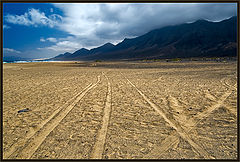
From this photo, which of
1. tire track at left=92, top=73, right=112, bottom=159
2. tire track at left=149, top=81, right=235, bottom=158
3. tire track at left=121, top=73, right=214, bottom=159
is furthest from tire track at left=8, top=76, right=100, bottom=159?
tire track at left=121, top=73, right=214, bottom=159

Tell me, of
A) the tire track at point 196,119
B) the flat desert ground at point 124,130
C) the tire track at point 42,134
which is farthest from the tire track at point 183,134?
the tire track at point 42,134

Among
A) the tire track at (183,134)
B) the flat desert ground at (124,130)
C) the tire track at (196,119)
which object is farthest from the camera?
the tire track at (196,119)

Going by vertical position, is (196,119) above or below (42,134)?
below

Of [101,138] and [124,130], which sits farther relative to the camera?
[124,130]

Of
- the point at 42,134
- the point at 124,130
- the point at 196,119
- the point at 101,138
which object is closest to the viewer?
the point at 101,138

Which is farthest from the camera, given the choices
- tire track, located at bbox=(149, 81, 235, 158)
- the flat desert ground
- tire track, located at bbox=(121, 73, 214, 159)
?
tire track, located at bbox=(149, 81, 235, 158)

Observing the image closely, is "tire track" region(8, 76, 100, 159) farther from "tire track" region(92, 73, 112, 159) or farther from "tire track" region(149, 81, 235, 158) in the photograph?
"tire track" region(149, 81, 235, 158)

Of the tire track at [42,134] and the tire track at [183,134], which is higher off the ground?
the tire track at [42,134]

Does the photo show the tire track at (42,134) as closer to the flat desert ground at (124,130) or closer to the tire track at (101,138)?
the flat desert ground at (124,130)

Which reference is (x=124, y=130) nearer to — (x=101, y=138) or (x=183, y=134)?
(x=101, y=138)

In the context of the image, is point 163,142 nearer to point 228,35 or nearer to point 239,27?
point 239,27

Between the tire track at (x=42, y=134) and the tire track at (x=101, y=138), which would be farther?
the tire track at (x=42, y=134)

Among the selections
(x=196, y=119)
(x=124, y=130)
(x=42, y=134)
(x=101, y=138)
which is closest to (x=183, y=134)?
(x=196, y=119)

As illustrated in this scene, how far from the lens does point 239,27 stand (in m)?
4.02
